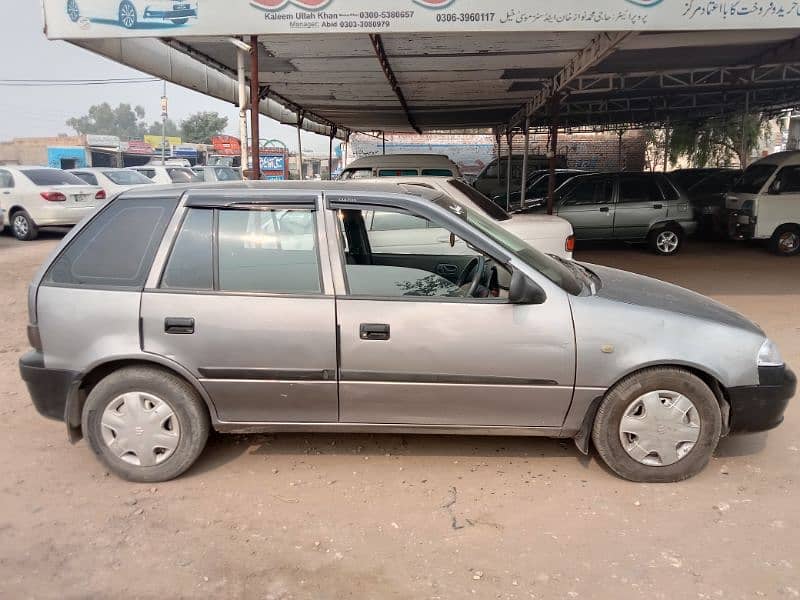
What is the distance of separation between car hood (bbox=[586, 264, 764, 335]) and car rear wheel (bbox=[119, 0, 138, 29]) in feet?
17.4

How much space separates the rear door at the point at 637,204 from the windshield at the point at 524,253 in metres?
8.39

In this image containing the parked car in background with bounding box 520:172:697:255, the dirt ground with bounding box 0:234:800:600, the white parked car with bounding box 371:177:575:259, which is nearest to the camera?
the dirt ground with bounding box 0:234:800:600

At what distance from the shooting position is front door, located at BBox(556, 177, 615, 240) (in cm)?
1168

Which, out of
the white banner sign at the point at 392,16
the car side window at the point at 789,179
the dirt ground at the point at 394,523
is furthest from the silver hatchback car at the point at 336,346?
the car side window at the point at 789,179

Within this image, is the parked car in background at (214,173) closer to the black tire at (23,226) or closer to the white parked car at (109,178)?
the white parked car at (109,178)

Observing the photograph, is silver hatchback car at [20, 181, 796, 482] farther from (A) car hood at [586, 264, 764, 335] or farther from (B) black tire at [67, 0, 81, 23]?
(B) black tire at [67, 0, 81, 23]

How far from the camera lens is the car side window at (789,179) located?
11.1 m

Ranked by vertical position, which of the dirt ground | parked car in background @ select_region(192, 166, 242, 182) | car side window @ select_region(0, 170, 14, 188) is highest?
parked car in background @ select_region(192, 166, 242, 182)

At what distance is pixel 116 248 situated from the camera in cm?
349

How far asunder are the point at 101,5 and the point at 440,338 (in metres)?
5.36

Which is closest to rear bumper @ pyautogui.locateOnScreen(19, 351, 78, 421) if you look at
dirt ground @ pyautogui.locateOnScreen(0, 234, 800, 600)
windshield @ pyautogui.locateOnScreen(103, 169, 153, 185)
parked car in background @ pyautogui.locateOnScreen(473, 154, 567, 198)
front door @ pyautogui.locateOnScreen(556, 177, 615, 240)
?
dirt ground @ pyautogui.locateOnScreen(0, 234, 800, 600)

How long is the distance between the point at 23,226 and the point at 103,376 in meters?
12.1

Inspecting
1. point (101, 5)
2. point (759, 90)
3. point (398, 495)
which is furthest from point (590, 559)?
point (759, 90)

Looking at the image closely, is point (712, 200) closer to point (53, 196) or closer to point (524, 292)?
point (524, 292)
